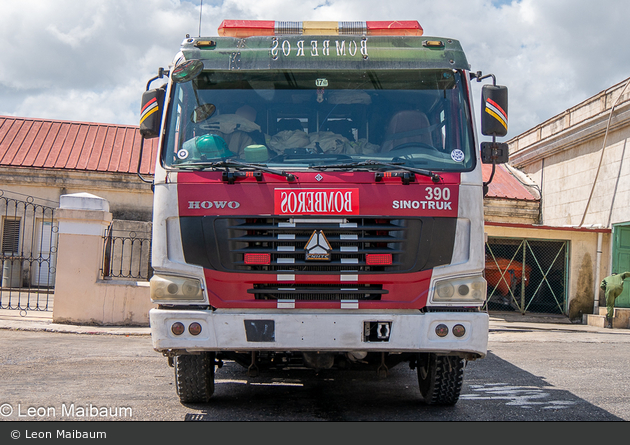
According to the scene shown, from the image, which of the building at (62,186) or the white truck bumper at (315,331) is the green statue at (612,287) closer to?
the building at (62,186)

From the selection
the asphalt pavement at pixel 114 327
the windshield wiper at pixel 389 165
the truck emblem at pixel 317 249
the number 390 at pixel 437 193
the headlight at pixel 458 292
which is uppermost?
the windshield wiper at pixel 389 165

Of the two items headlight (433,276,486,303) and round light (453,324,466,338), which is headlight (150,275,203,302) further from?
round light (453,324,466,338)

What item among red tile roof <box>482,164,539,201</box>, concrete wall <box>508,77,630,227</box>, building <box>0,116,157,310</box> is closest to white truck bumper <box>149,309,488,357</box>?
concrete wall <box>508,77,630,227</box>

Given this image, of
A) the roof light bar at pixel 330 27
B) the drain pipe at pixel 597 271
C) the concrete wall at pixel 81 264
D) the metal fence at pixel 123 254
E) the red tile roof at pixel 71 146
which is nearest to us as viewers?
the roof light bar at pixel 330 27

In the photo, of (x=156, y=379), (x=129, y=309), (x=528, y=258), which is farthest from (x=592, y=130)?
(x=156, y=379)

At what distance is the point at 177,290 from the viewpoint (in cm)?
Answer: 420

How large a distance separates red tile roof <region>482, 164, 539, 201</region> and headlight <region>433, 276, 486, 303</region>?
1424 cm

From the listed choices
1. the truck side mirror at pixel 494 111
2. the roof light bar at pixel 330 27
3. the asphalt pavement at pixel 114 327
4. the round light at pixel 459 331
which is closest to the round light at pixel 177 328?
the round light at pixel 459 331

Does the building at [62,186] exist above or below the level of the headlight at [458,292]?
above

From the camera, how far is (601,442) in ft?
13.2

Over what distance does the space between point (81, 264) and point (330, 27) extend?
666cm

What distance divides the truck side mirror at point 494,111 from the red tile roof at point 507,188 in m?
13.6

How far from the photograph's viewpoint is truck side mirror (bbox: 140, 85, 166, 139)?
478 cm

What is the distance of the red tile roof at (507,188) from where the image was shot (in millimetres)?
18309
